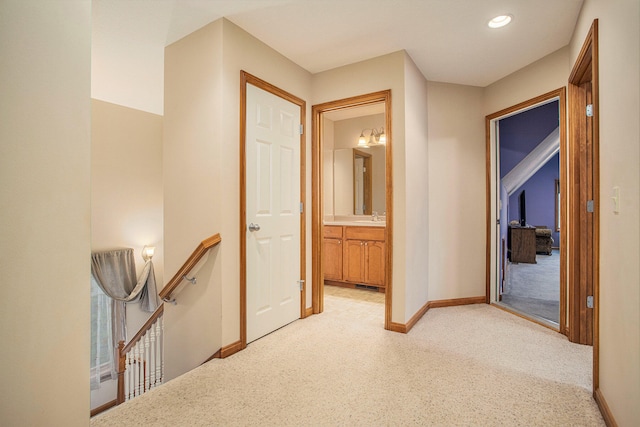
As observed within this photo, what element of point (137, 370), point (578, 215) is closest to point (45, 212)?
point (137, 370)

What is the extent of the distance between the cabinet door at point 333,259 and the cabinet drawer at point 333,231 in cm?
7

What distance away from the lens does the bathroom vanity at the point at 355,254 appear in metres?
4.04

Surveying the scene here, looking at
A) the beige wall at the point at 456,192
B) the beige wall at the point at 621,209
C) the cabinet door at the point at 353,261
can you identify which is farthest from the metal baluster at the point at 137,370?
the beige wall at the point at 621,209

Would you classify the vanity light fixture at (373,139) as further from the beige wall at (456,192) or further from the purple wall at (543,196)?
the purple wall at (543,196)

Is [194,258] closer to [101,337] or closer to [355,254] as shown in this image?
[355,254]

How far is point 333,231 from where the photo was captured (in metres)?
4.36

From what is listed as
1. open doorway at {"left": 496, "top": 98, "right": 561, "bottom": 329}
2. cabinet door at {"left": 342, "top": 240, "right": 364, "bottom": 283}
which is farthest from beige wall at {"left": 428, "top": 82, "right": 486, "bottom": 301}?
cabinet door at {"left": 342, "top": 240, "right": 364, "bottom": 283}

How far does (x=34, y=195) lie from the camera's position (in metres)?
1.05

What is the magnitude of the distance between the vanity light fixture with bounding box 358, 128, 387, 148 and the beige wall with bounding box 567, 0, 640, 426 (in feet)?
9.42

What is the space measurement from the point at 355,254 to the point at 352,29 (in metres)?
2.60

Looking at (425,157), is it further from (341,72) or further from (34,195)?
(34,195)

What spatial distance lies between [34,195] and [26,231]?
0.12 metres

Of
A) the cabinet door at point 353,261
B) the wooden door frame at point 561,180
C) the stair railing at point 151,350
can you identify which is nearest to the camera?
the stair railing at point 151,350

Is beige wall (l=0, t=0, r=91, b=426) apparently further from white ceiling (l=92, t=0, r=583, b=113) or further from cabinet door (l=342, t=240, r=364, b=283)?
cabinet door (l=342, t=240, r=364, b=283)
